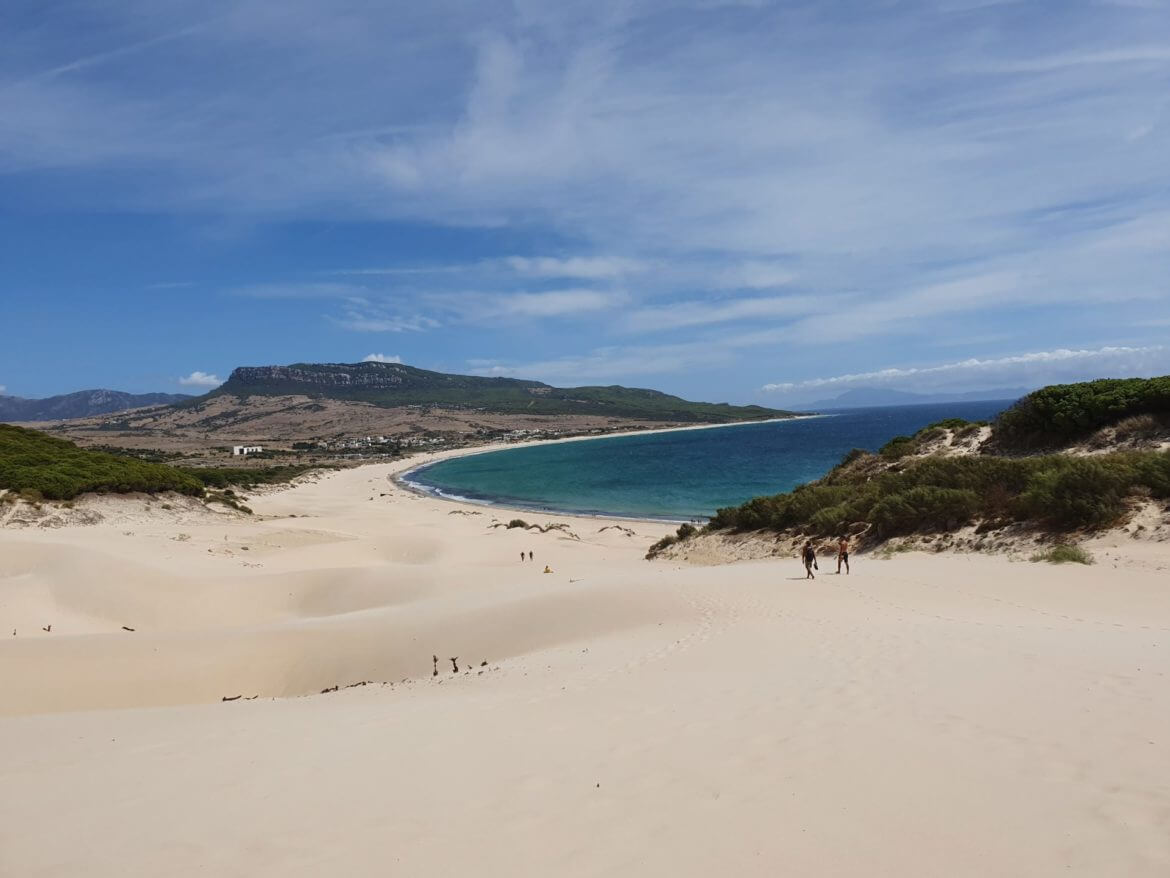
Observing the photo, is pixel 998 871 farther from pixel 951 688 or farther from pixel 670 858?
pixel 951 688

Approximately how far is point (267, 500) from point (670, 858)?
6007cm

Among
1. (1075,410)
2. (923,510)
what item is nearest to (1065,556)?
(923,510)

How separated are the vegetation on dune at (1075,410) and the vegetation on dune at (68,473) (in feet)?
143

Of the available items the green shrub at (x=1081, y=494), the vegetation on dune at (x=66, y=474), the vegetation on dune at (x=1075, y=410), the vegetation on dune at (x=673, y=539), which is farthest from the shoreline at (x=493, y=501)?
the green shrub at (x=1081, y=494)

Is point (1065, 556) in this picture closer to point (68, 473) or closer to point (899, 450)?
point (899, 450)

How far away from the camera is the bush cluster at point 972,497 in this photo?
53.9ft

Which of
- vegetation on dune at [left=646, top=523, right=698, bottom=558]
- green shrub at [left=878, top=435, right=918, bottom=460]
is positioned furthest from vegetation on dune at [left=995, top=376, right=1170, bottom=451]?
vegetation on dune at [left=646, top=523, right=698, bottom=558]

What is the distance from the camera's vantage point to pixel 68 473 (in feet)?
111

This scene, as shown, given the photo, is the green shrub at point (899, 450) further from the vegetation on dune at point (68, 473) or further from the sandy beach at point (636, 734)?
the vegetation on dune at point (68, 473)

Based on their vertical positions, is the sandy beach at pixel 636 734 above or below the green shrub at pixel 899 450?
below

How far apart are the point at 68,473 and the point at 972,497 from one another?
41.2m

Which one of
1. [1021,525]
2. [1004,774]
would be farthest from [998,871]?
[1021,525]

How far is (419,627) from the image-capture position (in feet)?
50.0

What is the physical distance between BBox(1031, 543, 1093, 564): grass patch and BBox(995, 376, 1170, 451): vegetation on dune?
13691 mm
